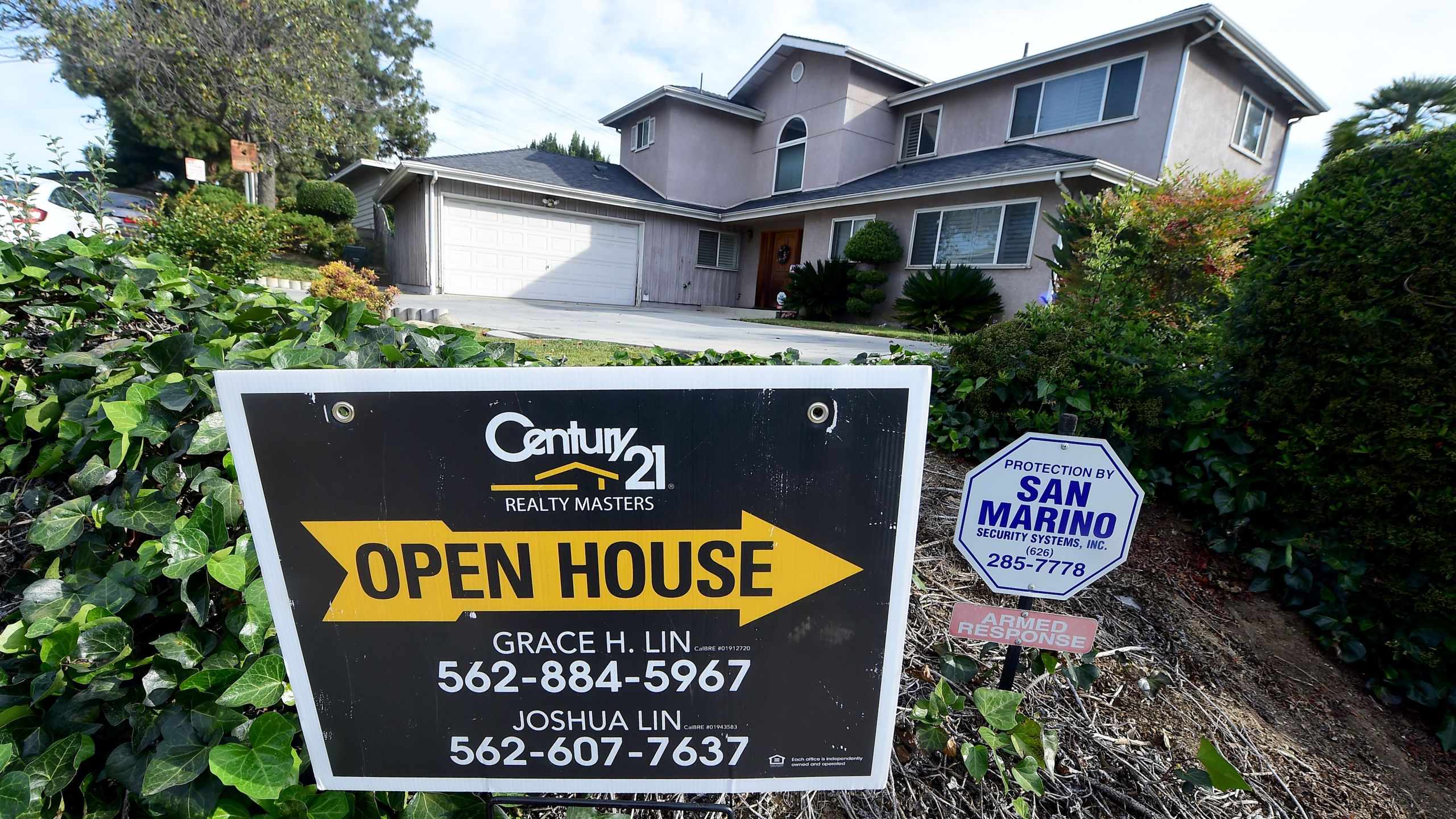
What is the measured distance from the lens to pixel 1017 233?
11.3 metres

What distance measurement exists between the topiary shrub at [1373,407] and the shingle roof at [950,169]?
8715 millimetres

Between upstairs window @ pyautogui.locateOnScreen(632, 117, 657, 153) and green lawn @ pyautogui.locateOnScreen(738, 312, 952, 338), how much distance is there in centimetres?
784

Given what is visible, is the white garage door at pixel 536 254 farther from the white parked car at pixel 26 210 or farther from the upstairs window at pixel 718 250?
the white parked car at pixel 26 210

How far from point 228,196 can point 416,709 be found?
68.3 feet

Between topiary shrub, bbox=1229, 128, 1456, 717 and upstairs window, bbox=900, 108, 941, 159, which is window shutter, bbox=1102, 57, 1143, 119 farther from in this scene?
topiary shrub, bbox=1229, 128, 1456, 717

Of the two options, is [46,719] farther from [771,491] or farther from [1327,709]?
[1327,709]

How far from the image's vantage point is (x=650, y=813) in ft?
4.65

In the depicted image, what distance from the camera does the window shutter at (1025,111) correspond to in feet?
41.0

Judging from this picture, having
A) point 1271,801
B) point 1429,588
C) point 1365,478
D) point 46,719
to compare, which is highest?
point 1365,478

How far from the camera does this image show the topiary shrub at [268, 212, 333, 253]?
1766 centimetres

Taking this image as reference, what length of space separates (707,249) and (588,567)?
682 inches

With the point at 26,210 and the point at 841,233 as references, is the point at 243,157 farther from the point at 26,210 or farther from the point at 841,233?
the point at 841,233

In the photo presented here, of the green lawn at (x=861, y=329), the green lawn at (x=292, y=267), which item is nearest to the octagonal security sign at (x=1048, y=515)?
the green lawn at (x=861, y=329)

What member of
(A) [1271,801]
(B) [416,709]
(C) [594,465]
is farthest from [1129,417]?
(B) [416,709]
